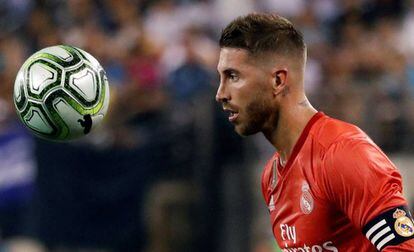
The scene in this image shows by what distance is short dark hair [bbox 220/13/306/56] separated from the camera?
14.5 ft

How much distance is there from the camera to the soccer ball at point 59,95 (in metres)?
4.96

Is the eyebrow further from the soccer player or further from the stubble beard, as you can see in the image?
the stubble beard

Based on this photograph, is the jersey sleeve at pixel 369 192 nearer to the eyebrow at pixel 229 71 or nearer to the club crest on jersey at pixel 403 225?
the club crest on jersey at pixel 403 225

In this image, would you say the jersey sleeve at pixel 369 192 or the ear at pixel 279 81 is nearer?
the jersey sleeve at pixel 369 192

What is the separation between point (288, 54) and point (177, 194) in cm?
555

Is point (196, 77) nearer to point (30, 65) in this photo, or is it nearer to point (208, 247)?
point (208, 247)

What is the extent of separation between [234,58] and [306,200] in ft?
2.50

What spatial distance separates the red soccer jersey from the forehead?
0.44 m

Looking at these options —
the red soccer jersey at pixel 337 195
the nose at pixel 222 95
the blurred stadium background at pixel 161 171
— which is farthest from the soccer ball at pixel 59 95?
the blurred stadium background at pixel 161 171

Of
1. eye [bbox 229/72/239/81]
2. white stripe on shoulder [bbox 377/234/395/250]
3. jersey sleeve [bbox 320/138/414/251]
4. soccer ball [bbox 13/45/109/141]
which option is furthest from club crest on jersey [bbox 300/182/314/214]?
soccer ball [bbox 13/45/109/141]

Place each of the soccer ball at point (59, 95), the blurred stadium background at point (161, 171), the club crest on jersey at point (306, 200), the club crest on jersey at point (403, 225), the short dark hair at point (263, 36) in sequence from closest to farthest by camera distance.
→ the club crest on jersey at point (403, 225) → the club crest on jersey at point (306, 200) → the short dark hair at point (263, 36) → the soccer ball at point (59, 95) → the blurred stadium background at point (161, 171)

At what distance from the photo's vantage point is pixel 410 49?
11359 millimetres

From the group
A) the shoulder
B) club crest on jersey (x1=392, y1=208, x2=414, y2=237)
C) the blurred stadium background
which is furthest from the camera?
the blurred stadium background

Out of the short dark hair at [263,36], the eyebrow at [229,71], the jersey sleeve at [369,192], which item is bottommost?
the jersey sleeve at [369,192]
